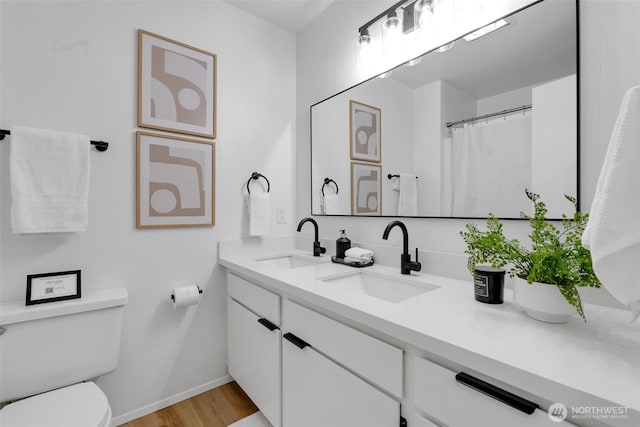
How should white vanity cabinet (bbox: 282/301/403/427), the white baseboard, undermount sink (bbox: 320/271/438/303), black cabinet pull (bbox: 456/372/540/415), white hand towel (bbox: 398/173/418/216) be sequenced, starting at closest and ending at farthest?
1. black cabinet pull (bbox: 456/372/540/415)
2. white vanity cabinet (bbox: 282/301/403/427)
3. undermount sink (bbox: 320/271/438/303)
4. white hand towel (bbox: 398/173/418/216)
5. the white baseboard

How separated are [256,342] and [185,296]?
0.48 metres

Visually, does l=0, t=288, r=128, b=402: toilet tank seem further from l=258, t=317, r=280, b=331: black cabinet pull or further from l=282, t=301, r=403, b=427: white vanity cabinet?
l=282, t=301, r=403, b=427: white vanity cabinet

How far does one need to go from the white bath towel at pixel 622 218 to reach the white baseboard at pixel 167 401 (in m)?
1.96

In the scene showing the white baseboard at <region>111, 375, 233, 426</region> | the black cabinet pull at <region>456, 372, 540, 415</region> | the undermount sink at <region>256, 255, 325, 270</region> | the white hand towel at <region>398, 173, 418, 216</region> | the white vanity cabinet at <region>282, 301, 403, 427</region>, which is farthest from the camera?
the undermount sink at <region>256, 255, 325, 270</region>

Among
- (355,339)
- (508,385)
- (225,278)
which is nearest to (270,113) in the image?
(225,278)

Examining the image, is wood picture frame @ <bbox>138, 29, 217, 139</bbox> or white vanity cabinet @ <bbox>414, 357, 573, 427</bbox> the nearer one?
white vanity cabinet @ <bbox>414, 357, 573, 427</bbox>

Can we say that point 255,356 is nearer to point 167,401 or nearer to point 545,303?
point 167,401

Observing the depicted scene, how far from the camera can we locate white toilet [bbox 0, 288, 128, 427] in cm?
105

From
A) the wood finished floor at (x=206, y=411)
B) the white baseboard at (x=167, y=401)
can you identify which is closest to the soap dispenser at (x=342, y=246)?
the wood finished floor at (x=206, y=411)

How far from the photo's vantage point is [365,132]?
168 cm

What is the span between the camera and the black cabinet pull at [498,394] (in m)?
0.58

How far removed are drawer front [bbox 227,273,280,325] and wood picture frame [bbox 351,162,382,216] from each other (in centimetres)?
70

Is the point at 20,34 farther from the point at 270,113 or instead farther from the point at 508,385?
the point at 508,385

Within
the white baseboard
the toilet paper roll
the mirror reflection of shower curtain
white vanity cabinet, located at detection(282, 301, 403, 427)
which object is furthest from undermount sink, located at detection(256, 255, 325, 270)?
the mirror reflection of shower curtain
